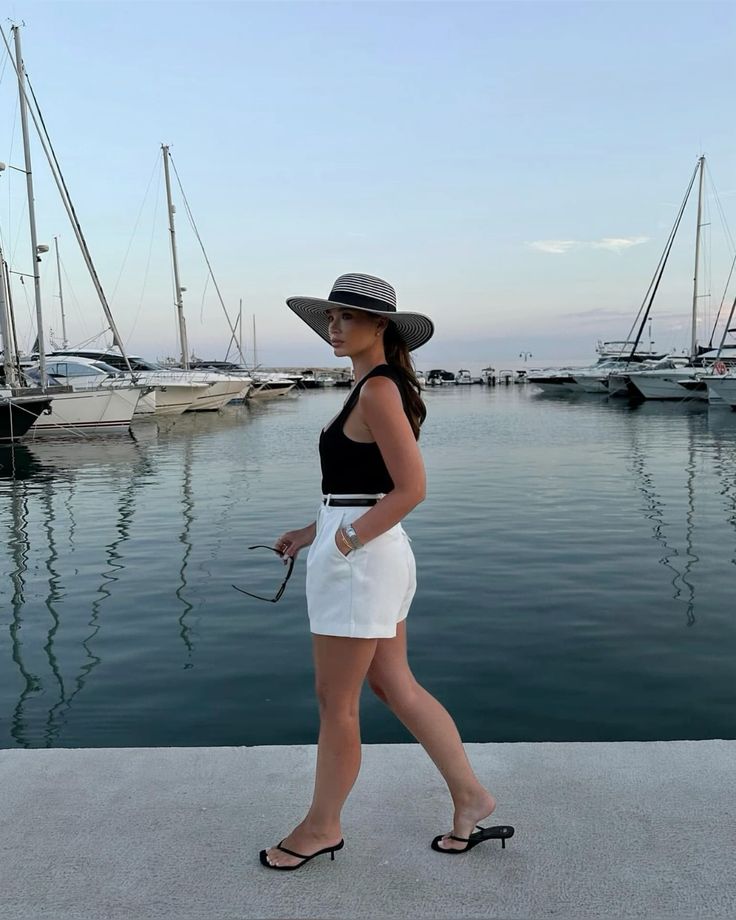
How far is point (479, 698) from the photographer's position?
5328 millimetres

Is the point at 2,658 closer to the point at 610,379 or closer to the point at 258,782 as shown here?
the point at 258,782

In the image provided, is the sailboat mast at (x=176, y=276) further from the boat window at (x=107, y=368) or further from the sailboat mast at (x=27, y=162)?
the sailboat mast at (x=27, y=162)

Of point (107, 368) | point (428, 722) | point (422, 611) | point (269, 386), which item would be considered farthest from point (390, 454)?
point (269, 386)

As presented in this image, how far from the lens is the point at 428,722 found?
263cm

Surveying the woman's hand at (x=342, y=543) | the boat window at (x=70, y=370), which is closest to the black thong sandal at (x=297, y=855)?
the woman's hand at (x=342, y=543)

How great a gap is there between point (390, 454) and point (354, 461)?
0.13 meters

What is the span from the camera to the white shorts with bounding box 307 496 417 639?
243 cm

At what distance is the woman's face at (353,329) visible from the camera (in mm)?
2633

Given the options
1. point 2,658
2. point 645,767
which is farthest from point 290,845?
point 2,658

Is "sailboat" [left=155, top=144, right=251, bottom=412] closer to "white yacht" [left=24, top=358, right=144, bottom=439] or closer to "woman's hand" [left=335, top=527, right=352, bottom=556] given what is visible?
"white yacht" [left=24, top=358, right=144, bottom=439]

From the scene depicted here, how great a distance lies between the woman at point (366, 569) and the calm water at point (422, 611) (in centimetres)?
→ 229

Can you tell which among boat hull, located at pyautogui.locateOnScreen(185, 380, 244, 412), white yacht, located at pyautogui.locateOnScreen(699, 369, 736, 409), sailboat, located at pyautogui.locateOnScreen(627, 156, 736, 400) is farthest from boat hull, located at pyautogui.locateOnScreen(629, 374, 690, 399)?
boat hull, located at pyautogui.locateOnScreen(185, 380, 244, 412)

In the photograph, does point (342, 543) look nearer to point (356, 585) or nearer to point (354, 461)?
point (356, 585)

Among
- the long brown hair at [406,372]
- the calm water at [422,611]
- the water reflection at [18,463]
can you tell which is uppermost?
the long brown hair at [406,372]
